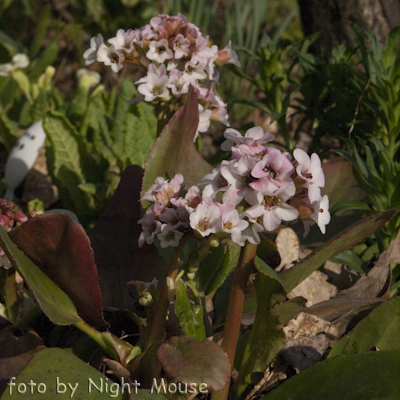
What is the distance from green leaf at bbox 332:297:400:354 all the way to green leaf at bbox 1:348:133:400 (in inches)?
16.9

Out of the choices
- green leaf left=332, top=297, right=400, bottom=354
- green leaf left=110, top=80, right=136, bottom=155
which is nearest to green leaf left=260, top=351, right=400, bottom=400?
green leaf left=332, top=297, right=400, bottom=354

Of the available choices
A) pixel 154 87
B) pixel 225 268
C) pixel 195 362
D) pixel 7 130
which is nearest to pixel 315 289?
pixel 225 268

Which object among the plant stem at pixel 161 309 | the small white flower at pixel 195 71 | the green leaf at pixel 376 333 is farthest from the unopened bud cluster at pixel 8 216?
the green leaf at pixel 376 333

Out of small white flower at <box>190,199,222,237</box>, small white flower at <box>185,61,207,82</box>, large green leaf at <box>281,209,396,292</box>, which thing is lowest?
large green leaf at <box>281,209,396,292</box>

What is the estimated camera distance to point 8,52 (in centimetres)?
303

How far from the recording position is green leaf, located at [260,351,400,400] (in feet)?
2.41

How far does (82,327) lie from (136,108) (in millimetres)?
979

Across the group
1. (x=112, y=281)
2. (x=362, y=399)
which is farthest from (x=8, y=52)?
(x=362, y=399)

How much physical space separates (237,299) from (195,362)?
0.53ft

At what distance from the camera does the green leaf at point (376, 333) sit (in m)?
0.94

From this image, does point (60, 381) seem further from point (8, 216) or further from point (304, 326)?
point (304, 326)

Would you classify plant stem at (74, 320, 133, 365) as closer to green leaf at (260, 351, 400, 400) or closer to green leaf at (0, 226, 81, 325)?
green leaf at (0, 226, 81, 325)

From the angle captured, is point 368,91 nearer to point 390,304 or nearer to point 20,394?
point 390,304

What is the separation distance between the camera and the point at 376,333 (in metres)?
0.95
